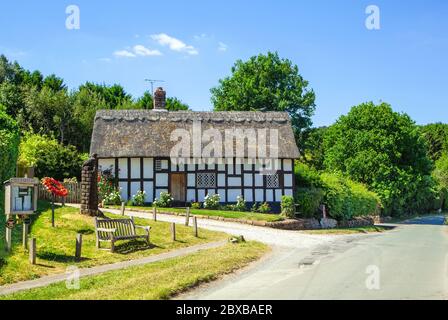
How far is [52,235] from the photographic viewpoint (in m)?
17.6

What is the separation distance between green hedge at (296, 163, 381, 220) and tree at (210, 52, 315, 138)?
13.1 m

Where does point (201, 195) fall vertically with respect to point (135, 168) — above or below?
below

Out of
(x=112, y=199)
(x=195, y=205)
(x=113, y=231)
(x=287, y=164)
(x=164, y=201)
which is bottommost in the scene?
(x=113, y=231)

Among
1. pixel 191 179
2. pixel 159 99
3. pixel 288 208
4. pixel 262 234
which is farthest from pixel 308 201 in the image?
pixel 159 99

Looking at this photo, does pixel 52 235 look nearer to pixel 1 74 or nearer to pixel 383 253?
pixel 383 253

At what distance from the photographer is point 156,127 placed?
118 ft

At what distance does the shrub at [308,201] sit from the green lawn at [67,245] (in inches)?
504

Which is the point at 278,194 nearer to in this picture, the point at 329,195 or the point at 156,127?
the point at 329,195

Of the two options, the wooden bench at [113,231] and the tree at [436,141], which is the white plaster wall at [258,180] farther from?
the tree at [436,141]

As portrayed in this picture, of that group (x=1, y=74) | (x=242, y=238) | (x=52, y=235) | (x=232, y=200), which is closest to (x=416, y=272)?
(x=242, y=238)

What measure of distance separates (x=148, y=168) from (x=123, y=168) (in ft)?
5.29

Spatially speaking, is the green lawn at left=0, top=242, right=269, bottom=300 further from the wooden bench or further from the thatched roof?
the thatched roof

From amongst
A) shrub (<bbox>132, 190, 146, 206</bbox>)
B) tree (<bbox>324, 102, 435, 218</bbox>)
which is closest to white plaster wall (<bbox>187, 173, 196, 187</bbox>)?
shrub (<bbox>132, 190, 146, 206</bbox>)

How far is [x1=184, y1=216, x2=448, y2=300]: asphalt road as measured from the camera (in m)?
10.8
